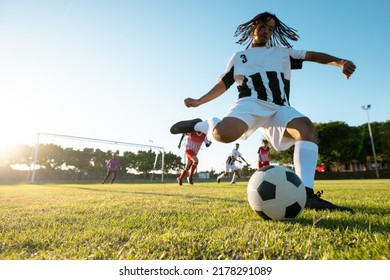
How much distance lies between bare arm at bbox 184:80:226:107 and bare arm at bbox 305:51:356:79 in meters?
1.16

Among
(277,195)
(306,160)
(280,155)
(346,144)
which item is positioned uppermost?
(346,144)

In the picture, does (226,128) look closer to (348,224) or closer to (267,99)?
(267,99)

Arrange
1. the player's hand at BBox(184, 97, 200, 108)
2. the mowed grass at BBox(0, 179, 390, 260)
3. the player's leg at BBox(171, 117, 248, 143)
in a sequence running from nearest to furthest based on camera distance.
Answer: the mowed grass at BBox(0, 179, 390, 260) < the player's leg at BBox(171, 117, 248, 143) < the player's hand at BBox(184, 97, 200, 108)

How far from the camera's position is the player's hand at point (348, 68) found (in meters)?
2.82

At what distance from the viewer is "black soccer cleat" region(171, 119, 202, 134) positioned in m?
3.59

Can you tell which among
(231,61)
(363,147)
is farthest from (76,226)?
(363,147)

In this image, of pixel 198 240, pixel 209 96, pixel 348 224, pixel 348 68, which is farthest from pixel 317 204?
pixel 209 96

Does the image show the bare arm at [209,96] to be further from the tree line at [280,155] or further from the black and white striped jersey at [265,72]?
the tree line at [280,155]

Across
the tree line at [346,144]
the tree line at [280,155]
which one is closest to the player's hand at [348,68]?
the tree line at [280,155]

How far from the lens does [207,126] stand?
10.9 feet

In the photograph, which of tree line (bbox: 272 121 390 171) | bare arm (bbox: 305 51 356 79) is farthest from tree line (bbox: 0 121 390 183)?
bare arm (bbox: 305 51 356 79)

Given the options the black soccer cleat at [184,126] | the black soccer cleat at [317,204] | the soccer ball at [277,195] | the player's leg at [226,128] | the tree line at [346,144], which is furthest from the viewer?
the tree line at [346,144]

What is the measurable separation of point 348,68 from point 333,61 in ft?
0.99

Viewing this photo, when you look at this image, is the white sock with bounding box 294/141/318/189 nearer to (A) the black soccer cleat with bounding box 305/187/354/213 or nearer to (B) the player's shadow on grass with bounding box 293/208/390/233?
(A) the black soccer cleat with bounding box 305/187/354/213
